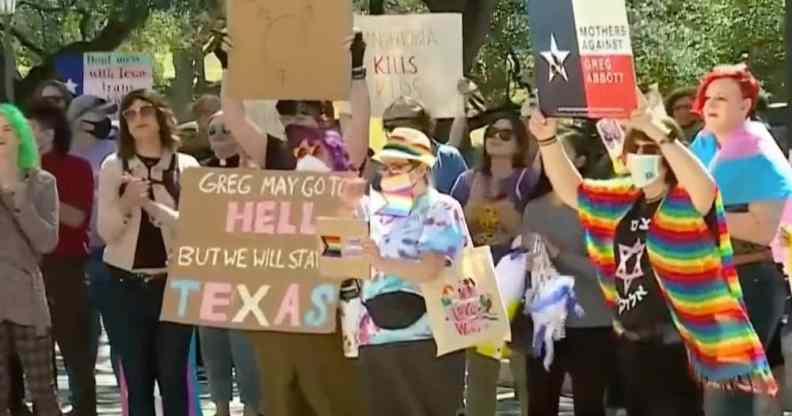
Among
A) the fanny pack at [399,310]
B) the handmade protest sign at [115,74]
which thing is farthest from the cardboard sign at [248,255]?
the handmade protest sign at [115,74]

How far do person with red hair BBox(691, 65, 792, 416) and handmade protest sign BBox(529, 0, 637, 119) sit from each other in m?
0.62

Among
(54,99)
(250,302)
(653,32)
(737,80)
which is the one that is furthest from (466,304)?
(653,32)

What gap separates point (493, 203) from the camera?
7625 mm

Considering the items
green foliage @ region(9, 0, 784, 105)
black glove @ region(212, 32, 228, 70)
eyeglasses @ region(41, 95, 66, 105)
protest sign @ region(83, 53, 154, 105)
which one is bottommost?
black glove @ region(212, 32, 228, 70)

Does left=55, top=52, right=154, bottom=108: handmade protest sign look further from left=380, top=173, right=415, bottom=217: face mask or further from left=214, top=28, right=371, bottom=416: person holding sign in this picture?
left=380, top=173, right=415, bottom=217: face mask

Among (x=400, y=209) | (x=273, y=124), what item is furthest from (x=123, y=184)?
(x=400, y=209)

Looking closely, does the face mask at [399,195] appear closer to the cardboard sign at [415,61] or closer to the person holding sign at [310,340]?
the person holding sign at [310,340]

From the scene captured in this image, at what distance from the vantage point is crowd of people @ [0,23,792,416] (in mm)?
5738

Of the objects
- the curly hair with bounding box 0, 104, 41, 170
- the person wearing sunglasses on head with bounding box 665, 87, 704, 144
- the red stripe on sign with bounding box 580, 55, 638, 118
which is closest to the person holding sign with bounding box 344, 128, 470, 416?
the red stripe on sign with bounding box 580, 55, 638, 118

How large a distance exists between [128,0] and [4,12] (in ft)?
21.5

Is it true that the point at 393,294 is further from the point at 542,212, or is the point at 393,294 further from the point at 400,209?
the point at 542,212

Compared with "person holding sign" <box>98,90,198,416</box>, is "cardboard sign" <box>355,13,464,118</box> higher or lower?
higher

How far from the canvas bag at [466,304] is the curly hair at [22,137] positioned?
240cm

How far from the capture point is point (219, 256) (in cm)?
615
